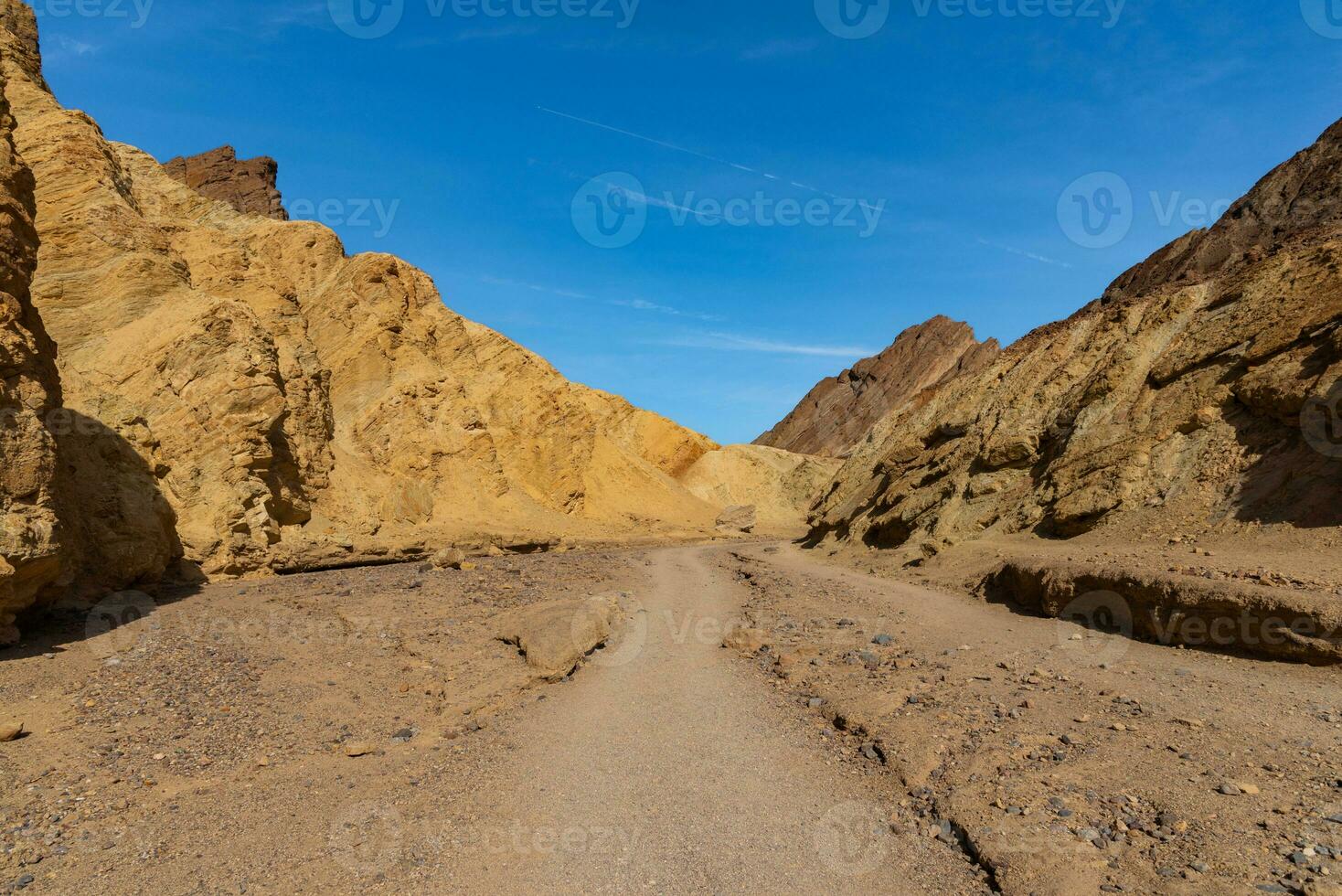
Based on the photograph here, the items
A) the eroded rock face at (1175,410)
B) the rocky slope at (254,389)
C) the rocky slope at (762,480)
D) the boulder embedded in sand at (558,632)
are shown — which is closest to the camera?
the boulder embedded in sand at (558,632)

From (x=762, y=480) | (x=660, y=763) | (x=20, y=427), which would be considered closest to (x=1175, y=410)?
(x=660, y=763)

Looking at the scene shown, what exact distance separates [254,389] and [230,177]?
1265 inches

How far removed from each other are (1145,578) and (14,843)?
38.4ft

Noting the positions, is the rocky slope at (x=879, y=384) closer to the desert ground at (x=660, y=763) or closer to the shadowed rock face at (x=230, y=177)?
the shadowed rock face at (x=230, y=177)

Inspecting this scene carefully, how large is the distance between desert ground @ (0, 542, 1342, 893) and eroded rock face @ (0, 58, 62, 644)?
84cm

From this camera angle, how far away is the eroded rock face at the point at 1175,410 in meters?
12.4

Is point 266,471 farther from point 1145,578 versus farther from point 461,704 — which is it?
point 1145,578

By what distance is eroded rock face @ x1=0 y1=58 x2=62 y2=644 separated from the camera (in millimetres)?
7852

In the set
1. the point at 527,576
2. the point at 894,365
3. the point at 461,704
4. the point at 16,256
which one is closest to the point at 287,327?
the point at 527,576

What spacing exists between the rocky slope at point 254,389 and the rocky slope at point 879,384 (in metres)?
42.2

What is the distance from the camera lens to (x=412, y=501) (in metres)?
25.7

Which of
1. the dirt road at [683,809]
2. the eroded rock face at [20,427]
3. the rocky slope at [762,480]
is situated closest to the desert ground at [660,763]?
the dirt road at [683,809]

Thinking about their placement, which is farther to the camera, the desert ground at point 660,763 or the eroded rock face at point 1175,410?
the eroded rock face at point 1175,410

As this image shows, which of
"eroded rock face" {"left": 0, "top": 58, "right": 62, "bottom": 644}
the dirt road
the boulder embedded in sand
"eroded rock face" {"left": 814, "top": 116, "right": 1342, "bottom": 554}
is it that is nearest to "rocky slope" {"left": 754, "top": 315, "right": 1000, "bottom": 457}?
"eroded rock face" {"left": 814, "top": 116, "right": 1342, "bottom": 554}
